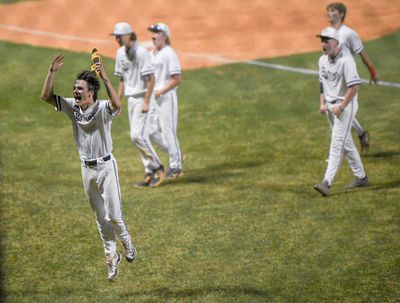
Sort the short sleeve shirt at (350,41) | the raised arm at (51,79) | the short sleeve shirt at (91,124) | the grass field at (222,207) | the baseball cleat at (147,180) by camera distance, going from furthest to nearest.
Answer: the baseball cleat at (147,180)
the short sleeve shirt at (350,41)
the grass field at (222,207)
the short sleeve shirt at (91,124)
the raised arm at (51,79)

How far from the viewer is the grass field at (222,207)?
788 cm

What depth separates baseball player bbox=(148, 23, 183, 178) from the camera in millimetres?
11133

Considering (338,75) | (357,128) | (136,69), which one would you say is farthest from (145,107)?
(357,128)

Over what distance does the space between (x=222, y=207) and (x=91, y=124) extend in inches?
120

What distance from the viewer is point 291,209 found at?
9859 mm

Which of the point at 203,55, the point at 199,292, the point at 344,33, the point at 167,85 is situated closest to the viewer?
the point at 199,292

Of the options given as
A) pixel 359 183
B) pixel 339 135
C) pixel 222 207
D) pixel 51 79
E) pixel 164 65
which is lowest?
pixel 222 207

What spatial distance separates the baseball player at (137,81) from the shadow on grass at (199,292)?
3.36 m

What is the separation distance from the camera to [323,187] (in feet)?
32.8

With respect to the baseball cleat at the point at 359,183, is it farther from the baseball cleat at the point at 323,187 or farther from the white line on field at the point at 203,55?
the white line on field at the point at 203,55

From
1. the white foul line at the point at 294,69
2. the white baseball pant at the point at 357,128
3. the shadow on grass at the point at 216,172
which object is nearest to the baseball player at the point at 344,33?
the white baseball pant at the point at 357,128

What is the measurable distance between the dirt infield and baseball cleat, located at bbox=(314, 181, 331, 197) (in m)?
6.91

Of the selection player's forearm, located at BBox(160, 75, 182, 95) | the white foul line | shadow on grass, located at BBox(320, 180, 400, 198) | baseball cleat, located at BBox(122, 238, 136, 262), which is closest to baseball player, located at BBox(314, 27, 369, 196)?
shadow on grass, located at BBox(320, 180, 400, 198)

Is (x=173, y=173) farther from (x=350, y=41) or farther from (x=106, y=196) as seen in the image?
(x=106, y=196)
